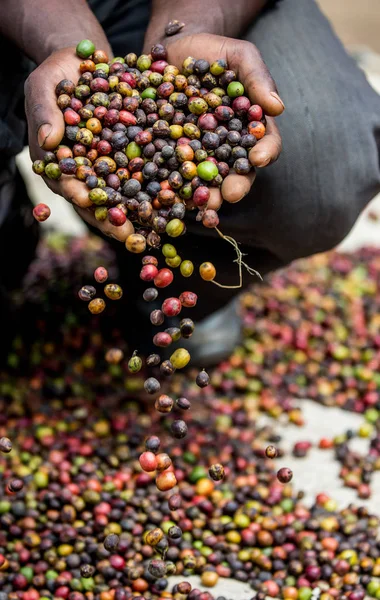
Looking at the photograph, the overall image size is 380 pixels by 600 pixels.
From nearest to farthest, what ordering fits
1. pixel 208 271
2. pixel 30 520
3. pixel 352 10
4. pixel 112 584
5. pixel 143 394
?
pixel 208 271
pixel 112 584
pixel 30 520
pixel 143 394
pixel 352 10

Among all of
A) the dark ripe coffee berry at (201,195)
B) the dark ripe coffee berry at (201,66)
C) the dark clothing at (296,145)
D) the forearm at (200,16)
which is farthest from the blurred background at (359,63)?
the dark ripe coffee berry at (201,195)

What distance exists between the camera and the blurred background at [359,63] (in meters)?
4.46

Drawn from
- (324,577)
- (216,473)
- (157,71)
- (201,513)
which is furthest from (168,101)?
(324,577)

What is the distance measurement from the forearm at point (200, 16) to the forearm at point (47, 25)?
185 millimetres

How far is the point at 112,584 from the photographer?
89.9 inches

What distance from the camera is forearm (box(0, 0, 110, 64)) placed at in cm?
230

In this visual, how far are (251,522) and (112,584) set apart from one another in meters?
0.54

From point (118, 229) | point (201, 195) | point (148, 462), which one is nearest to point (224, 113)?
point (201, 195)

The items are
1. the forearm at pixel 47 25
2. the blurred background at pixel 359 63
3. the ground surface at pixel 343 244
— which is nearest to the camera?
the forearm at pixel 47 25

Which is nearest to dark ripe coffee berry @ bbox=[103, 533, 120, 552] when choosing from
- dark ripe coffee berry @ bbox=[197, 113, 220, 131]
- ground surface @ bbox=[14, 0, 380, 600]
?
ground surface @ bbox=[14, 0, 380, 600]

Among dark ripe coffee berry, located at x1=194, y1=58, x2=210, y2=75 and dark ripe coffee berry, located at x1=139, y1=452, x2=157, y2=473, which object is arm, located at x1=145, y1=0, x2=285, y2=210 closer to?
dark ripe coffee berry, located at x1=194, y1=58, x2=210, y2=75

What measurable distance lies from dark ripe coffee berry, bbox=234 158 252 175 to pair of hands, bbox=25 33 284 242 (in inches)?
0.6

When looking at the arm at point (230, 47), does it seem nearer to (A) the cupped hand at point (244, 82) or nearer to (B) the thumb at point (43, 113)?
(A) the cupped hand at point (244, 82)

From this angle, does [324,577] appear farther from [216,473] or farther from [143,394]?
[143,394]
